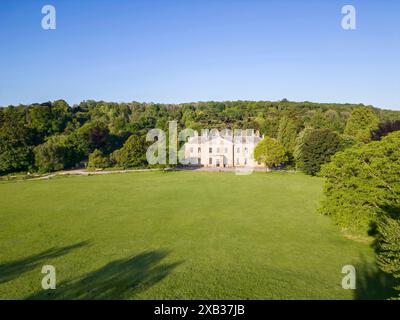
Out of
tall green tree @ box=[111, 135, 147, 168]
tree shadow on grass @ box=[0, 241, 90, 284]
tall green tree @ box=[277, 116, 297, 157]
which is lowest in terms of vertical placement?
tree shadow on grass @ box=[0, 241, 90, 284]

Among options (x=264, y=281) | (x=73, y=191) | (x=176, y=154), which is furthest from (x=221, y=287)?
(x=176, y=154)

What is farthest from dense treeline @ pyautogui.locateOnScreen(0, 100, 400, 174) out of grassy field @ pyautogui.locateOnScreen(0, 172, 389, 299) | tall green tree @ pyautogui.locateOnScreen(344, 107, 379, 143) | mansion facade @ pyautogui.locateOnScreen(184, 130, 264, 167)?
grassy field @ pyautogui.locateOnScreen(0, 172, 389, 299)

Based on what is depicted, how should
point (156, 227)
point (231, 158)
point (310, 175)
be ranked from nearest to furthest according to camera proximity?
1. point (156, 227)
2. point (310, 175)
3. point (231, 158)

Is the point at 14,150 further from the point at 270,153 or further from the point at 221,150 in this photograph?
the point at 270,153

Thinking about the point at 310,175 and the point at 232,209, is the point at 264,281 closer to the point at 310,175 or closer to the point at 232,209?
the point at 232,209

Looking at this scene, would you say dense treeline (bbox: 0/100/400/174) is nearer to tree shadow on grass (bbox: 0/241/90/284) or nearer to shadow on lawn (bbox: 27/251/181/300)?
tree shadow on grass (bbox: 0/241/90/284)
